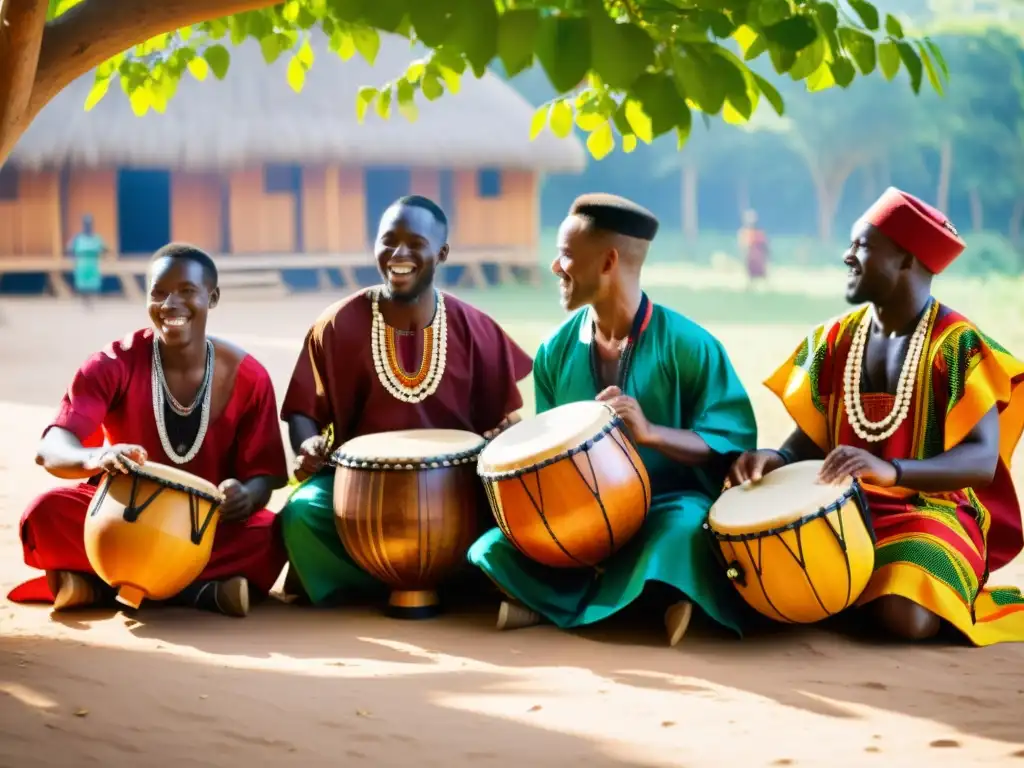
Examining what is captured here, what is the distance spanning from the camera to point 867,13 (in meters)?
4.10

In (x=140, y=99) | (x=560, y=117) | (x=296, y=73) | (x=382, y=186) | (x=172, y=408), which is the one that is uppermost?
(x=382, y=186)

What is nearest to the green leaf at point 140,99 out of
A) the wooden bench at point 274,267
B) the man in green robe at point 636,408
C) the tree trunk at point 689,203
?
the man in green robe at point 636,408

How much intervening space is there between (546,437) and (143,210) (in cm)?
1987

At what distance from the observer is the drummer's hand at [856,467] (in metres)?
4.66

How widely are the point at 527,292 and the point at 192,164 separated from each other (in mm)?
6079

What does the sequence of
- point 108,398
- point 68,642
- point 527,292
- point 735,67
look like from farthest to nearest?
point 527,292 < point 108,398 < point 68,642 < point 735,67

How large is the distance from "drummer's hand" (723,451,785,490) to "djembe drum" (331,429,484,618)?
Answer: 3.11 ft

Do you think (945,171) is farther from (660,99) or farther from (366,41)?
(660,99)

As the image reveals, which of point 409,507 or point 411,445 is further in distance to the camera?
point 411,445

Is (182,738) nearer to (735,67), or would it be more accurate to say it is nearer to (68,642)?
(68,642)

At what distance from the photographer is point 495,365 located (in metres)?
→ 5.68

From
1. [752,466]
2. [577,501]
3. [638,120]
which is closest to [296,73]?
[638,120]

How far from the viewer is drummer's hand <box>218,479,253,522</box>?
5238 millimetres

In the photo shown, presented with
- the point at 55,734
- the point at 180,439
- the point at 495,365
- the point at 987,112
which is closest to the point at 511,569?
the point at 495,365
